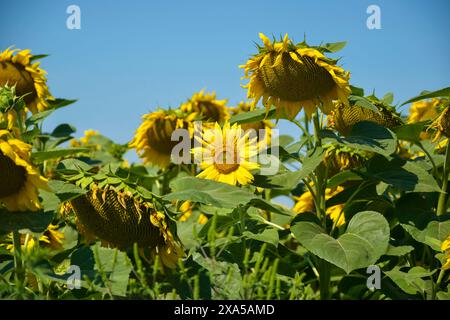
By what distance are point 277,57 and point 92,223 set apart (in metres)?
0.96

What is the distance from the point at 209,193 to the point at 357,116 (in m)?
1.10

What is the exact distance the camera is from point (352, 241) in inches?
110

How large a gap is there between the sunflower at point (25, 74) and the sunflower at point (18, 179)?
1.58 metres

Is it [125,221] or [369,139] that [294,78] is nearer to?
[369,139]

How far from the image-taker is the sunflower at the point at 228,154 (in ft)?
9.95

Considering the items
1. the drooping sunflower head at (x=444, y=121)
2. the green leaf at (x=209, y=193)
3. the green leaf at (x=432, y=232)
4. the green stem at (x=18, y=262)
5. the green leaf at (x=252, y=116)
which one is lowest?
the green leaf at (x=432, y=232)

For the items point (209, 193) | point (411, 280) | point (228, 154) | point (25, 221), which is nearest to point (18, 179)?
point (25, 221)

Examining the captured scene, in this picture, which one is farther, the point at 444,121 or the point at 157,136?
the point at 157,136

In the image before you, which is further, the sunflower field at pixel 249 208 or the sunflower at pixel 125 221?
the sunflower at pixel 125 221

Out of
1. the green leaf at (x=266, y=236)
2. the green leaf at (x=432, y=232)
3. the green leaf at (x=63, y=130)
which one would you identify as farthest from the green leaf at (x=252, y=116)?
the green leaf at (x=63, y=130)

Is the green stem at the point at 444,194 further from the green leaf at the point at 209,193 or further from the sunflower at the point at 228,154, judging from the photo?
the green leaf at the point at 209,193

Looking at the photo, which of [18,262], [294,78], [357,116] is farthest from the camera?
[357,116]

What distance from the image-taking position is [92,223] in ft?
8.43

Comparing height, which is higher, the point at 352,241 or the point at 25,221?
the point at 25,221
